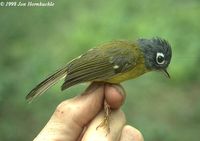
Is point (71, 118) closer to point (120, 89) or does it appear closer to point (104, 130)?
point (104, 130)

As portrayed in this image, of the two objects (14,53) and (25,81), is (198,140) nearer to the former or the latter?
(25,81)

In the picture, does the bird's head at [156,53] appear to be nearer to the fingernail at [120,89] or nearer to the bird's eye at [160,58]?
the bird's eye at [160,58]

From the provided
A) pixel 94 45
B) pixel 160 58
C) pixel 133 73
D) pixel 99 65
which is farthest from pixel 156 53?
pixel 94 45

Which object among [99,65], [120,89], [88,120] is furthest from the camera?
[99,65]

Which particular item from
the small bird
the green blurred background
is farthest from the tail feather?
the green blurred background

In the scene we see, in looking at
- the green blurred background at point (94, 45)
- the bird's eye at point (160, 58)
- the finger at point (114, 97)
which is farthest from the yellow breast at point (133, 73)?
the green blurred background at point (94, 45)

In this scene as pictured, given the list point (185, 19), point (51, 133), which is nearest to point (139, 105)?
point (185, 19)

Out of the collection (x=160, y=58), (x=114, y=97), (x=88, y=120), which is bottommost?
(x=88, y=120)
